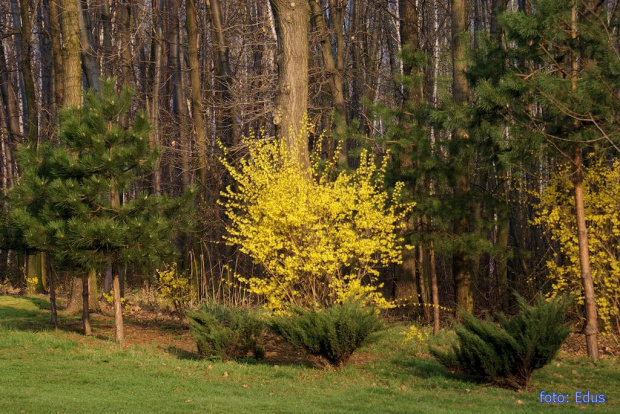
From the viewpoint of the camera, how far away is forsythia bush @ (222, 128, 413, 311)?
36.0 ft

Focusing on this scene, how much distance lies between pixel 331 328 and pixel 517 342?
7.34 ft

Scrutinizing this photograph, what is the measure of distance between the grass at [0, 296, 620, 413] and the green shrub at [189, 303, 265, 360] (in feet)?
0.90

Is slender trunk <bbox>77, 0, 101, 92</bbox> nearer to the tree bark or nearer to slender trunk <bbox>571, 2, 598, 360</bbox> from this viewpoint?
slender trunk <bbox>571, 2, 598, 360</bbox>

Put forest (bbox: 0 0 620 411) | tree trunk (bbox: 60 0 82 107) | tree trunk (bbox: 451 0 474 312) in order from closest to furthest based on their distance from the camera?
forest (bbox: 0 0 620 411), tree trunk (bbox: 451 0 474 312), tree trunk (bbox: 60 0 82 107)

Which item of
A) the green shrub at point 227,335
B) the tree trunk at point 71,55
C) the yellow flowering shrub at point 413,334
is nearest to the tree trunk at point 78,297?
the tree trunk at point 71,55

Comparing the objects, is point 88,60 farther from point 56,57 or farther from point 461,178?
point 461,178

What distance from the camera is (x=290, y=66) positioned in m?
13.2

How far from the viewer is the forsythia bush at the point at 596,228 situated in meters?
12.3

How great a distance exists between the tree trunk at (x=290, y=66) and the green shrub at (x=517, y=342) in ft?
17.3

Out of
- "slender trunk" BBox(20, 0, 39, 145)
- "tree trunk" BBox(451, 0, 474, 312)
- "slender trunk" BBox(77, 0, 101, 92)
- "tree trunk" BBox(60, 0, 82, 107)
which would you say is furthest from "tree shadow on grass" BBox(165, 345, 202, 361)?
"slender trunk" BBox(20, 0, 39, 145)

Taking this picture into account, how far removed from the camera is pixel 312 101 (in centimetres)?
2020

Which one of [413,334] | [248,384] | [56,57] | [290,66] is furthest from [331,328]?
[56,57]

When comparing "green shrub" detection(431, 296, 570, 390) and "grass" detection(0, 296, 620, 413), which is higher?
"green shrub" detection(431, 296, 570, 390)

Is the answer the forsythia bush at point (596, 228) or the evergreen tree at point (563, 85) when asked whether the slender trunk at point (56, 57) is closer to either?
the evergreen tree at point (563, 85)
